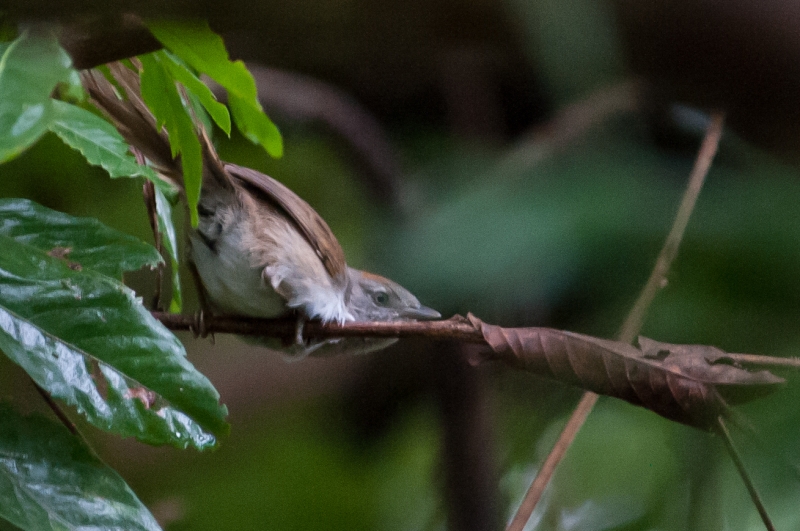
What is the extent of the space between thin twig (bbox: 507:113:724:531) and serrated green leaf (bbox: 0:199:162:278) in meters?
0.87

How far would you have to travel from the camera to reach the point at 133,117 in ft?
5.02

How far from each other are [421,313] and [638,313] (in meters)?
0.97

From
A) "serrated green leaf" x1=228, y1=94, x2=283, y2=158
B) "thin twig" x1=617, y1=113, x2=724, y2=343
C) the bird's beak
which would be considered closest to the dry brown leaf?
"thin twig" x1=617, y1=113, x2=724, y2=343

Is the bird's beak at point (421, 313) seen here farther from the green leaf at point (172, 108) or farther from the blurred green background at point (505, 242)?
the green leaf at point (172, 108)

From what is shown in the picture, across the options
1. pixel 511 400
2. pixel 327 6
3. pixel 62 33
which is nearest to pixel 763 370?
pixel 327 6

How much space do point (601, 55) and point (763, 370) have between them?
62 centimetres

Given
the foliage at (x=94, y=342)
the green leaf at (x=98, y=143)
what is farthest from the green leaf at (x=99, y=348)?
the green leaf at (x=98, y=143)

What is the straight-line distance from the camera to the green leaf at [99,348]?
108 centimetres

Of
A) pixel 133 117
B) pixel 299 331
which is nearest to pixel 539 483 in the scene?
pixel 299 331

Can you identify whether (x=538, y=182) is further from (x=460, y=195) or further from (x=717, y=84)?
(x=717, y=84)

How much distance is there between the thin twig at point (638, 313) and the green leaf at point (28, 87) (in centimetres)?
115

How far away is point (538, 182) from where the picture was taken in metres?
2.15

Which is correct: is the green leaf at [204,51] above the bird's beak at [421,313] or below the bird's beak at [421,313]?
above

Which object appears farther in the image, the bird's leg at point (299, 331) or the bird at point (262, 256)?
the bird at point (262, 256)
